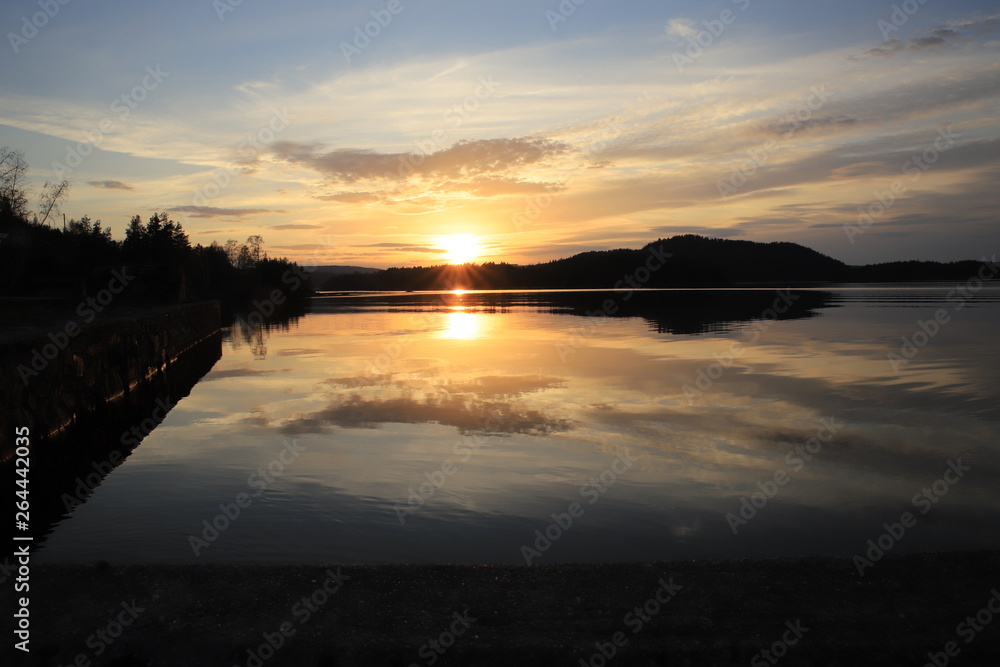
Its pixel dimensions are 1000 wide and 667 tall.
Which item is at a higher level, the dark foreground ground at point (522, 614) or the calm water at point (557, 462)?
the dark foreground ground at point (522, 614)

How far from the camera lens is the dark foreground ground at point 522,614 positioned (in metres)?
3.49

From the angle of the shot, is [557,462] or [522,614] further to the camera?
[557,462]

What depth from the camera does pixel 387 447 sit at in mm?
9289

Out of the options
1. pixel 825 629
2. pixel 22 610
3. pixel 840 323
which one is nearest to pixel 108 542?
pixel 22 610

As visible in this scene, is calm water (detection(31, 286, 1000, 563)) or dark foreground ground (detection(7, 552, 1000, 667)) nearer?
dark foreground ground (detection(7, 552, 1000, 667))

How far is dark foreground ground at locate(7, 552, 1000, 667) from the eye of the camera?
3.49 metres

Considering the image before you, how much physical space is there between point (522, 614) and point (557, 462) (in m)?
4.52

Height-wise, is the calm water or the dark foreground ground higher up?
the dark foreground ground

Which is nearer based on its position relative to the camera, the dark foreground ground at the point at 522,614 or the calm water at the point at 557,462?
the dark foreground ground at the point at 522,614

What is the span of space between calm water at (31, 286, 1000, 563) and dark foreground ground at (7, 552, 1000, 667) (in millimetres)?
1377

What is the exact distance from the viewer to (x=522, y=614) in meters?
3.84

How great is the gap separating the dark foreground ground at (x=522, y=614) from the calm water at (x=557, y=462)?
1377mm

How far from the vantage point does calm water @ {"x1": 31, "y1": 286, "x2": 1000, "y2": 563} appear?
235 inches

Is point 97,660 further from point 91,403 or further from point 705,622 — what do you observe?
point 91,403
